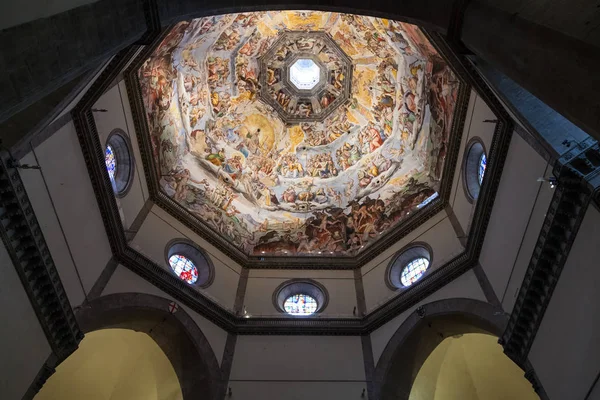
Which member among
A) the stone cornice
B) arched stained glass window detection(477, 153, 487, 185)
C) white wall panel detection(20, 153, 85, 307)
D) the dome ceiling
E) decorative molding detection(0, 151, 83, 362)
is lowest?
decorative molding detection(0, 151, 83, 362)

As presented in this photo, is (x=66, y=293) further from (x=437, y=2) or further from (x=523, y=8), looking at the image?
(x=523, y=8)

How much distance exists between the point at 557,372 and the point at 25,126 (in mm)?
12997

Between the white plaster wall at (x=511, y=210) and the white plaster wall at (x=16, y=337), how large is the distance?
39.9ft

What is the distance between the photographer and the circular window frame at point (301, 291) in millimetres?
17947

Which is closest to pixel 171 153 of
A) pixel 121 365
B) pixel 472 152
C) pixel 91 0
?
pixel 121 365

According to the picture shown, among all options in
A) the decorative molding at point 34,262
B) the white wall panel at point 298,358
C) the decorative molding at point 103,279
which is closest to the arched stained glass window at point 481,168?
the white wall panel at point 298,358

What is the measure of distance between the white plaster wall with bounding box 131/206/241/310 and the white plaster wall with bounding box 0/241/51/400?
5203 millimetres

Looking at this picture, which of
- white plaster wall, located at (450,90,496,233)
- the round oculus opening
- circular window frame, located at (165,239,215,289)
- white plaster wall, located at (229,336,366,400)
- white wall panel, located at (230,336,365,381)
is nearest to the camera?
white plaster wall, located at (450,90,496,233)

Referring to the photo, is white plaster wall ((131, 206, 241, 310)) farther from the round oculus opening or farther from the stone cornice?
the round oculus opening

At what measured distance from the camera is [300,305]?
60.3ft

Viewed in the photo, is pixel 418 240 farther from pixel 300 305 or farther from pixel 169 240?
pixel 169 240

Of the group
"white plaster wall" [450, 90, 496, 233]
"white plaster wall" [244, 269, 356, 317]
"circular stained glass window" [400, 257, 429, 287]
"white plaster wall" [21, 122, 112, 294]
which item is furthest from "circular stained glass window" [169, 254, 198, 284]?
"white plaster wall" [450, 90, 496, 233]

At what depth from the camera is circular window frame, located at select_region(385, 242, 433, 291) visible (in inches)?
681

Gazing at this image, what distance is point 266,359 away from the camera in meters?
15.6
